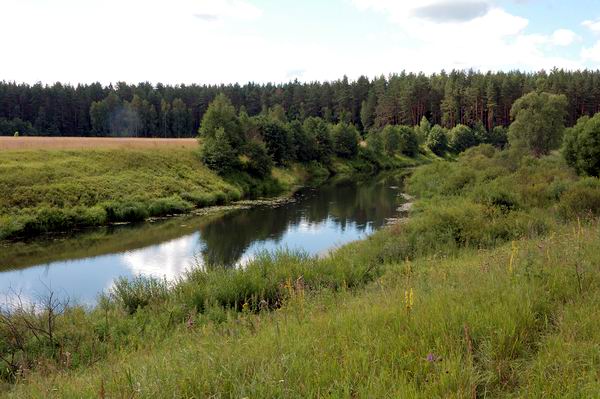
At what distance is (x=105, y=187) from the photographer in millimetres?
34594

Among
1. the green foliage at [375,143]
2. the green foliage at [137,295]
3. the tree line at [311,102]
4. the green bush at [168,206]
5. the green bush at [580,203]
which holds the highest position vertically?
the tree line at [311,102]

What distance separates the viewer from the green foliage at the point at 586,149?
104 feet

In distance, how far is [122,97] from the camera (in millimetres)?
110438

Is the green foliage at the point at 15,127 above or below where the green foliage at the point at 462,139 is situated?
above

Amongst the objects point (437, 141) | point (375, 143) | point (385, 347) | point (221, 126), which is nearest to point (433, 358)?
point (385, 347)

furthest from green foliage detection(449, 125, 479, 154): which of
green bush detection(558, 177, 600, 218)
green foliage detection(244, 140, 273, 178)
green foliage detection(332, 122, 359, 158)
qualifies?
green bush detection(558, 177, 600, 218)

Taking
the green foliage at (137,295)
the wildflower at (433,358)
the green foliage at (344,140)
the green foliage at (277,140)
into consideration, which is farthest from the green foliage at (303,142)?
the wildflower at (433,358)

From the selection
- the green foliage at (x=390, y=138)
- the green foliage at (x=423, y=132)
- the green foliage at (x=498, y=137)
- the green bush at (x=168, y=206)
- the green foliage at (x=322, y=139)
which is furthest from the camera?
the green foliage at (x=498, y=137)

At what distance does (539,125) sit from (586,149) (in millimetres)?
20994

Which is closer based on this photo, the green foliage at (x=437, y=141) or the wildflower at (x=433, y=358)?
the wildflower at (x=433, y=358)

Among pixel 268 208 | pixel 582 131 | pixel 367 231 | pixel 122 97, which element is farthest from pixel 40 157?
pixel 122 97

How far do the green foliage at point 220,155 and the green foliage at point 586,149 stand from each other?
3087 cm

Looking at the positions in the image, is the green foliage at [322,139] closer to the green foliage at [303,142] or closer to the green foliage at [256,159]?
the green foliage at [303,142]

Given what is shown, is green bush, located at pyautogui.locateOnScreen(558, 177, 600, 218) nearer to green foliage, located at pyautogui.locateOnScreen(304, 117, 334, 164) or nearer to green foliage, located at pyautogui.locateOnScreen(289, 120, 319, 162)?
green foliage, located at pyautogui.locateOnScreen(289, 120, 319, 162)
